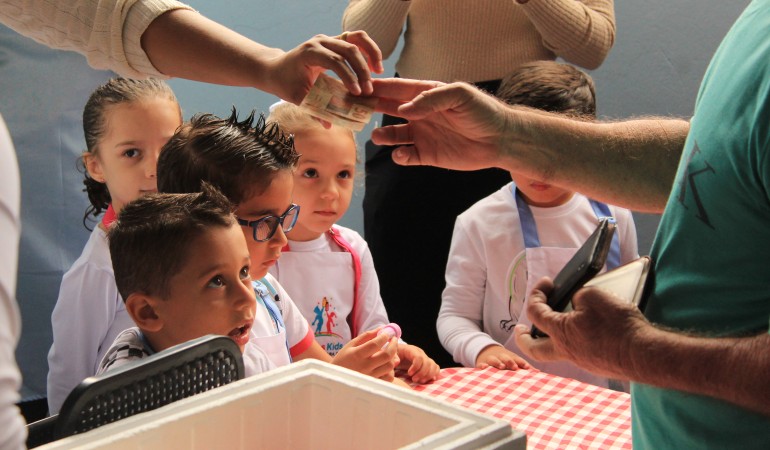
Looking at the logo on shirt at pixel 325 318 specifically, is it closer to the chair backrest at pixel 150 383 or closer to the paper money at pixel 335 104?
the paper money at pixel 335 104

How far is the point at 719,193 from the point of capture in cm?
110

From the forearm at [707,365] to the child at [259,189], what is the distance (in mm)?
830

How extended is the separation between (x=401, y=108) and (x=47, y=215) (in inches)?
86.2

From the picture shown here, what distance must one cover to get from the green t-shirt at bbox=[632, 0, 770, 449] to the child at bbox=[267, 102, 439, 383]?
1438mm

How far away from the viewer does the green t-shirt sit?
3.47 feet

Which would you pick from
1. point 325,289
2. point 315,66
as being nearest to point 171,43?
point 315,66

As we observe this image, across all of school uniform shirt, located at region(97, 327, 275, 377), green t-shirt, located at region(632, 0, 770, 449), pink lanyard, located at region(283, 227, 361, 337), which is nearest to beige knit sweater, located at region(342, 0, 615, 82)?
pink lanyard, located at region(283, 227, 361, 337)

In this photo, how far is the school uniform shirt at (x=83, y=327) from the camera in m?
2.18

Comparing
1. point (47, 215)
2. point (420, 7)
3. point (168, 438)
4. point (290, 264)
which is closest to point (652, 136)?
→ point (168, 438)

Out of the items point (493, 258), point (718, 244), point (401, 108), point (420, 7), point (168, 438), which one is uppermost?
point (420, 7)

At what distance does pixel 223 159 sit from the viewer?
1997 millimetres

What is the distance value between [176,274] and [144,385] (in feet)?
1.76

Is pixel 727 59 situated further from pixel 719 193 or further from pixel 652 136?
pixel 652 136

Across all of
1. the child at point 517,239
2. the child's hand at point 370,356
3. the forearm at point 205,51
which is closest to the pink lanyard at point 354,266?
the child at point 517,239
